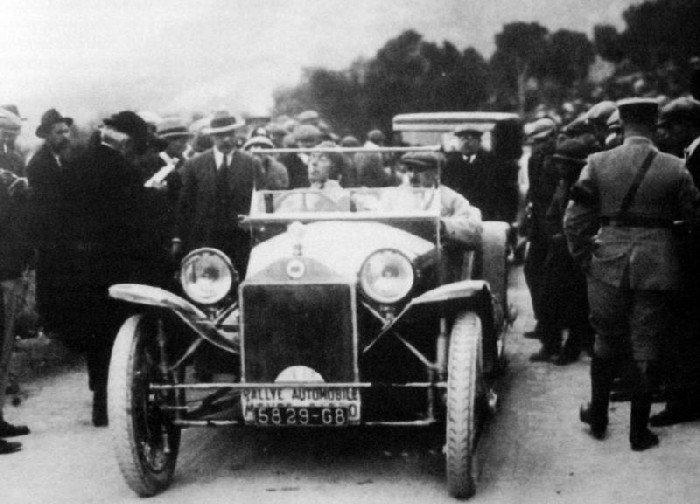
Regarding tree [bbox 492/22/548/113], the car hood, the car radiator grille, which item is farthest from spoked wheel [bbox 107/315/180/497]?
tree [bbox 492/22/548/113]

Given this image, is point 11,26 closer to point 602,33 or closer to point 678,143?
point 678,143

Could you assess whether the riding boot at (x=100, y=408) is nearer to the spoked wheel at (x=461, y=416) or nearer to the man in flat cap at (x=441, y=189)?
the man in flat cap at (x=441, y=189)

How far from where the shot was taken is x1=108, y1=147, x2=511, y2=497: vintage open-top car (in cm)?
480

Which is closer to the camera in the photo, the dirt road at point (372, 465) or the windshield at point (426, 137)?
the dirt road at point (372, 465)

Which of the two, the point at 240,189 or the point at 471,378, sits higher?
the point at 240,189

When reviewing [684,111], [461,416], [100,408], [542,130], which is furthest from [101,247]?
[542,130]

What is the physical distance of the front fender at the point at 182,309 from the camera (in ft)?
16.4

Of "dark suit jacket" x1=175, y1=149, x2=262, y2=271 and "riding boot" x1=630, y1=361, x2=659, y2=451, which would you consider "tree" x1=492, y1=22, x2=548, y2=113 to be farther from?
"riding boot" x1=630, y1=361, x2=659, y2=451

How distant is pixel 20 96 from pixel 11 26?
1.32m

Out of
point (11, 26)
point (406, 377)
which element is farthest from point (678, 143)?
point (11, 26)

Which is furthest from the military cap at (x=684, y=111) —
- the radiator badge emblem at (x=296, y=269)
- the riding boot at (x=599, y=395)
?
the radiator badge emblem at (x=296, y=269)

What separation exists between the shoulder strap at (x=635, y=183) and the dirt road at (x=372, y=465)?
1261 mm

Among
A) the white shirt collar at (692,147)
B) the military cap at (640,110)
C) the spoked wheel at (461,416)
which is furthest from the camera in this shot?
the white shirt collar at (692,147)

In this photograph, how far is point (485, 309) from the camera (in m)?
5.32
